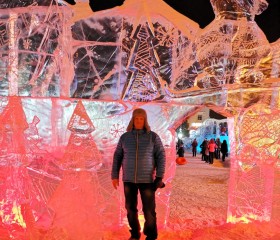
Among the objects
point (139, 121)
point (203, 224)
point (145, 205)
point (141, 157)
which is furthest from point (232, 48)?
point (203, 224)

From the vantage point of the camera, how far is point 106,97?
4.58 m

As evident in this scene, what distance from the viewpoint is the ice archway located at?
165 inches

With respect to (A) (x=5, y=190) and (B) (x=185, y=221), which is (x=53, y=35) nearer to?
(A) (x=5, y=190)

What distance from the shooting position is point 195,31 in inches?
193

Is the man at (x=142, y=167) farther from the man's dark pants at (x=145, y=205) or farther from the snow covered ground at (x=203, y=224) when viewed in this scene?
the snow covered ground at (x=203, y=224)

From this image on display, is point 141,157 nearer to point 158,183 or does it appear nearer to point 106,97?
point 158,183

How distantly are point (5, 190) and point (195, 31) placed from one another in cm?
300

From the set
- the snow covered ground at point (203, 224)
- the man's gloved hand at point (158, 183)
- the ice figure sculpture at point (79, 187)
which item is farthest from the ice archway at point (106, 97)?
the man's gloved hand at point (158, 183)

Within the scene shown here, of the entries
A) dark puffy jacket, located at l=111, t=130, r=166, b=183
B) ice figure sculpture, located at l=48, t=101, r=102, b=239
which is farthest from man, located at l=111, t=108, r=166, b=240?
ice figure sculpture, located at l=48, t=101, r=102, b=239

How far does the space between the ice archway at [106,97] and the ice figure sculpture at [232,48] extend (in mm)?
13

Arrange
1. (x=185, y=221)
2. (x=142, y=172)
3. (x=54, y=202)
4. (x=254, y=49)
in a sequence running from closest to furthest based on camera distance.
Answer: (x=142, y=172), (x=54, y=202), (x=254, y=49), (x=185, y=221)

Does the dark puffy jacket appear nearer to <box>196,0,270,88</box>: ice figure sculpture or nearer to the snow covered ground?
the snow covered ground

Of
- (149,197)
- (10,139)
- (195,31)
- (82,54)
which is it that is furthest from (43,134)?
(195,31)

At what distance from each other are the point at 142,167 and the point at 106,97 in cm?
110
